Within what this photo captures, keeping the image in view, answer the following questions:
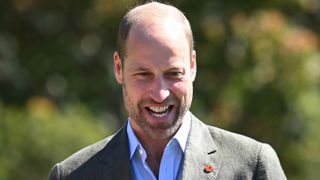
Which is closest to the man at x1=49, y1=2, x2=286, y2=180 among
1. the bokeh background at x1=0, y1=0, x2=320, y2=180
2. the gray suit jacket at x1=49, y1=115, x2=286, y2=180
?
the gray suit jacket at x1=49, y1=115, x2=286, y2=180

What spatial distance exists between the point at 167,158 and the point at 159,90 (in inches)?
12.3

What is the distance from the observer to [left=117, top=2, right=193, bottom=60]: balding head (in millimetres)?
4238

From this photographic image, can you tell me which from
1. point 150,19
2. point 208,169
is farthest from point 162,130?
point 150,19

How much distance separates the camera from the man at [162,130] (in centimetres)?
414

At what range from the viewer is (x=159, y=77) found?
4125 millimetres

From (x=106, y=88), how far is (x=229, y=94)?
5.25 ft

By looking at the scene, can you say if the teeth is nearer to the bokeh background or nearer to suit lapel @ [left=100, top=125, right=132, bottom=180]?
suit lapel @ [left=100, top=125, right=132, bottom=180]

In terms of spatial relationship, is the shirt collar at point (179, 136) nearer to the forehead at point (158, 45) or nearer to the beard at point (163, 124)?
the beard at point (163, 124)

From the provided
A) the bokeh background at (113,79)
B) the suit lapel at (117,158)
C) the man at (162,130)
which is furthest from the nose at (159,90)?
the bokeh background at (113,79)

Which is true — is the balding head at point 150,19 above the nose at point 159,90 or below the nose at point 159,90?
above

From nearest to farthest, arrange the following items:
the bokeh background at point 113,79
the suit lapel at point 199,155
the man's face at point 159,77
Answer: the man's face at point 159,77 → the suit lapel at point 199,155 → the bokeh background at point 113,79

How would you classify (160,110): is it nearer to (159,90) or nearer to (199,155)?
(159,90)

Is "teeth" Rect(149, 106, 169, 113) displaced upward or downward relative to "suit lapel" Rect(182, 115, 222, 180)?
upward

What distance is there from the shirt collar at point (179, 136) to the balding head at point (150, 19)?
312 mm
